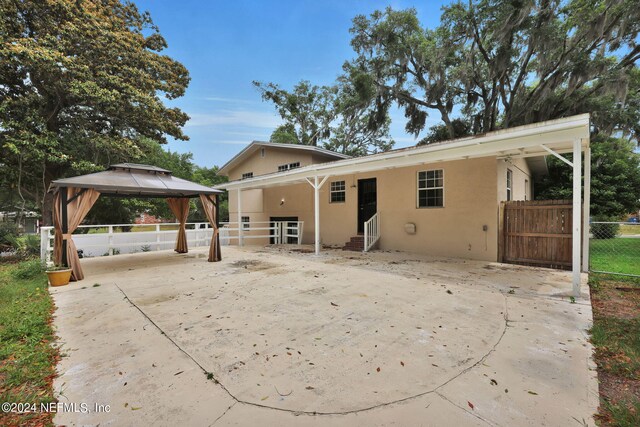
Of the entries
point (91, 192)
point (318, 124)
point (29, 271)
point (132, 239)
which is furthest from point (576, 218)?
point (318, 124)

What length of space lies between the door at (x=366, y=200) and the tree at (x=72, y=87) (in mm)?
10142

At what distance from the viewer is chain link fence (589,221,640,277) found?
265 inches

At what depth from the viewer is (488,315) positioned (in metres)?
3.85

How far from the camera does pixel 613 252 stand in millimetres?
9875

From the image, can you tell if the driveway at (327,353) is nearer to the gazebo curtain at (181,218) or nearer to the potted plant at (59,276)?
the potted plant at (59,276)

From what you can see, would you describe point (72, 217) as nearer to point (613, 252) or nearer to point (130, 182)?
point (130, 182)

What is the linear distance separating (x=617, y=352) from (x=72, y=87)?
1592 centimetres

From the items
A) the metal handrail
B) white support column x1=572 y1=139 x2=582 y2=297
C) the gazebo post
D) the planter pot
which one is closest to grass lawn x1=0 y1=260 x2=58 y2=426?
the planter pot

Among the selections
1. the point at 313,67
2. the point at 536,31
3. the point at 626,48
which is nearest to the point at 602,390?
the point at 536,31

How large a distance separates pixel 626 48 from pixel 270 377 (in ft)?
56.4

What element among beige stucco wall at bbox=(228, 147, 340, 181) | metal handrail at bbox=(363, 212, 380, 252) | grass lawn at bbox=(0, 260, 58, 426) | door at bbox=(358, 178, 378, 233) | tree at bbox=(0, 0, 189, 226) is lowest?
grass lawn at bbox=(0, 260, 58, 426)

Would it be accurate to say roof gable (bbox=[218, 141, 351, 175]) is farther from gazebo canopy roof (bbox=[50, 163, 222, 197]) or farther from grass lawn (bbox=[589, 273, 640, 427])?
grass lawn (bbox=[589, 273, 640, 427])

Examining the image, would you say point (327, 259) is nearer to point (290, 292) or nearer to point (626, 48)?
point (290, 292)

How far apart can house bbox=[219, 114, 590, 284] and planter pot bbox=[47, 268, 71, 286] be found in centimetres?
624
